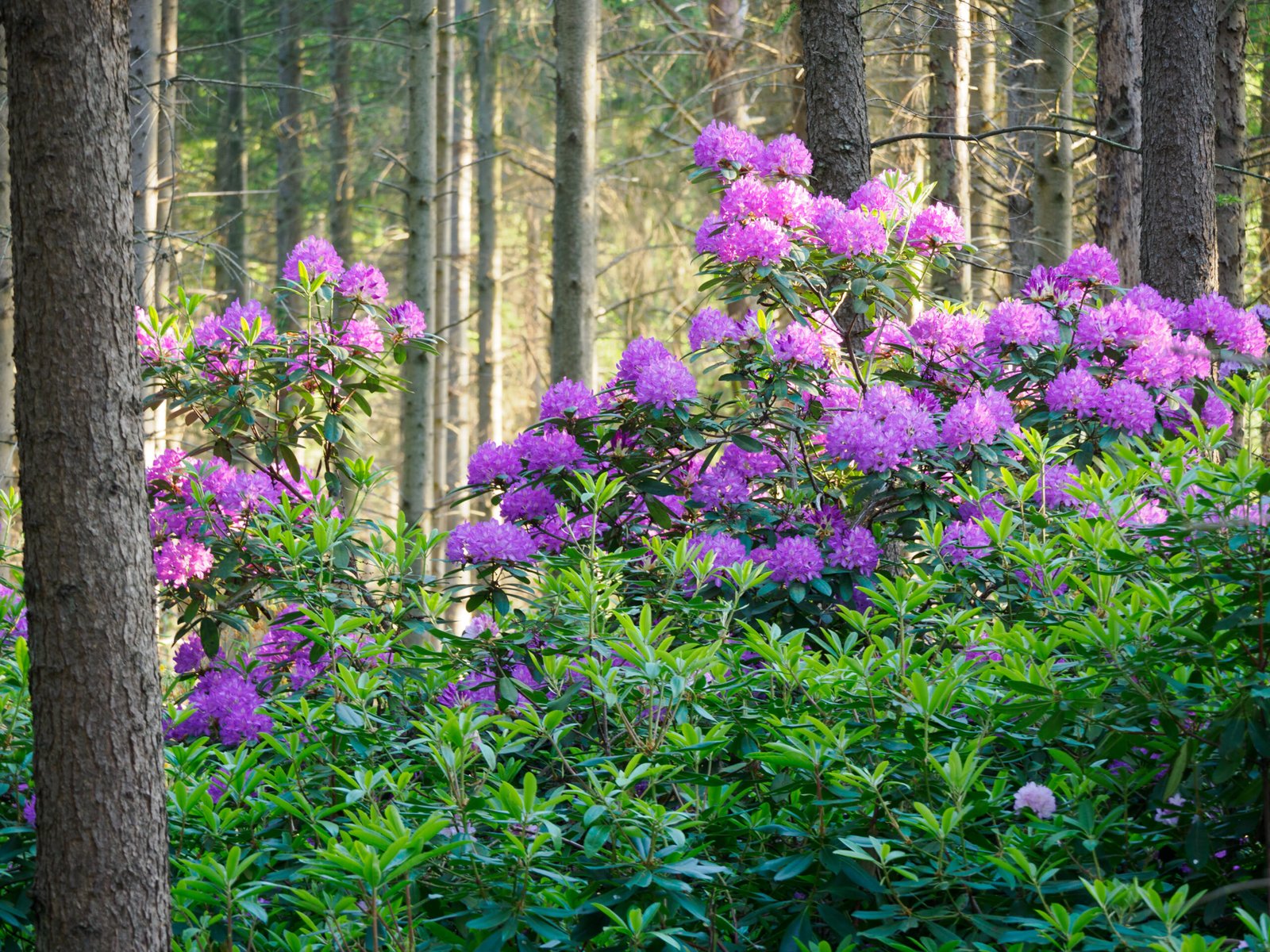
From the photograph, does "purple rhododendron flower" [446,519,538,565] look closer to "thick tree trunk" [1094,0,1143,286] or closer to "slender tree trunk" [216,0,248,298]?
"thick tree trunk" [1094,0,1143,286]

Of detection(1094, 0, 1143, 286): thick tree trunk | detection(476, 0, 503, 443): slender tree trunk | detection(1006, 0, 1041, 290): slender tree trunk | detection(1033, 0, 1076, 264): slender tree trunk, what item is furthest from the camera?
detection(476, 0, 503, 443): slender tree trunk

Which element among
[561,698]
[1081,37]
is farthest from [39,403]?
[1081,37]

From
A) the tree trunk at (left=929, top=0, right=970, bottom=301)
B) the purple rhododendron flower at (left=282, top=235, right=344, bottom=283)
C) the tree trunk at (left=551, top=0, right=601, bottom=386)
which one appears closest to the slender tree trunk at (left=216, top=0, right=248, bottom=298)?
the tree trunk at (left=551, top=0, right=601, bottom=386)

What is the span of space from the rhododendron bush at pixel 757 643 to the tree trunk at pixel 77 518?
21cm

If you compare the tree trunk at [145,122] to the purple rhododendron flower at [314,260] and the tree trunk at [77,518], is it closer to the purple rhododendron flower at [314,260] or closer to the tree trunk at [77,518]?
the purple rhododendron flower at [314,260]

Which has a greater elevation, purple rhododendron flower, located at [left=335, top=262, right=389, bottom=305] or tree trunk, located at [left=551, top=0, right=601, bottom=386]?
tree trunk, located at [left=551, top=0, right=601, bottom=386]

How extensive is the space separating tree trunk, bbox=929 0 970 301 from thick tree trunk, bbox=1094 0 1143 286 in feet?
3.38

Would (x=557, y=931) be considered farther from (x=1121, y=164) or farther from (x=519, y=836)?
(x=1121, y=164)

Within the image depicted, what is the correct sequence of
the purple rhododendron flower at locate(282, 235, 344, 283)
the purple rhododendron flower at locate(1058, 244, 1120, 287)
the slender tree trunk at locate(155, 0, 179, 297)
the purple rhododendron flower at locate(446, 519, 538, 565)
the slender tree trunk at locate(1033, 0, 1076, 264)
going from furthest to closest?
1. the slender tree trunk at locate(1033, 0, 1076, 264)
2. the slender tree trunk at locate(155, 0, 179, 297)
3. the purple rhododendron flower at locate(1058, 244, 1120, 287)
4. the purple rhododendron flower at locate(282, 235, 344, 283)
5. the purple rhododendron flower at locate(446, 519, 538, 565)

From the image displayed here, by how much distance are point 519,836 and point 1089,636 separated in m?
1.09

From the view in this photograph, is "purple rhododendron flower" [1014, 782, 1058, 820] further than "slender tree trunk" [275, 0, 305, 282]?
No

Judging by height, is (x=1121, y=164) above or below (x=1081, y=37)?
below

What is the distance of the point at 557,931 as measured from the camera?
2.01 metres

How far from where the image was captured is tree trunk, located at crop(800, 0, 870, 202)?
16.6ft
